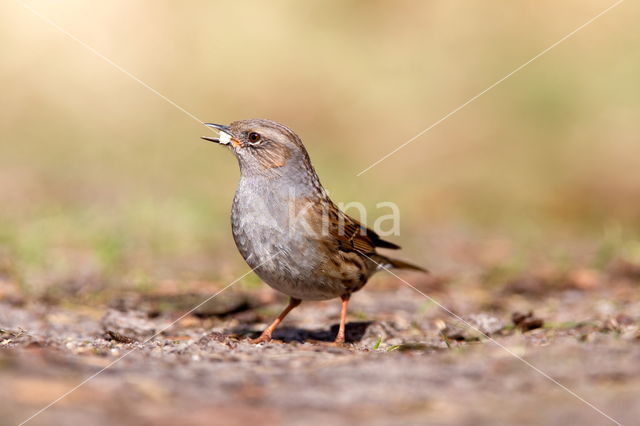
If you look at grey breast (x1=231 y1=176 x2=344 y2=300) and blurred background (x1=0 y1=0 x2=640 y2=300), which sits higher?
blurred background (x1=0 y1=0 x2=640 y2=300)

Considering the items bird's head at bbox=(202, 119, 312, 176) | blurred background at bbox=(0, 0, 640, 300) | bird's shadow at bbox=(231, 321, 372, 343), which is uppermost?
blurred background at bbox=(0, 0, 640, 300)

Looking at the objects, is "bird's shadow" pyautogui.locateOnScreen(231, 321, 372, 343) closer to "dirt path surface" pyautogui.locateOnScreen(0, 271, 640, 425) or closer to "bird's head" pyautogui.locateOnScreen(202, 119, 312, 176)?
"dirt path surface" pyautogui.locateOnScreen(0, 271, 640, 425)

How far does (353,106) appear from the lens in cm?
1802

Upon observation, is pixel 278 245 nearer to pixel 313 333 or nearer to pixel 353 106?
pixel 313 333

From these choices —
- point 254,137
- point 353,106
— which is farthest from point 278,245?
point 353,106

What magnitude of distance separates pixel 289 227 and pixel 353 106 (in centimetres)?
1272

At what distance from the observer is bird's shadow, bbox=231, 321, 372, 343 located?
589 cm

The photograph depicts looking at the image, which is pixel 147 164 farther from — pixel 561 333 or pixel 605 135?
pixel 561 333

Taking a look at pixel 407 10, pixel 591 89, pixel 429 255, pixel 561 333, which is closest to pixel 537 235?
pixel 429 255

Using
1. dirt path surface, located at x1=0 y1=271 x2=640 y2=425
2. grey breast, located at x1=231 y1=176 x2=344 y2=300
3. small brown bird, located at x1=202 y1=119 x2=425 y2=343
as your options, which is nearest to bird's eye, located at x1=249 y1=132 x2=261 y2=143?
small brown bird, located at x1=202 y1=119 x2=425 y2=343

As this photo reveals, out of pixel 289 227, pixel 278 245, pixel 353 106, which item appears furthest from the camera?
pixel 353 106

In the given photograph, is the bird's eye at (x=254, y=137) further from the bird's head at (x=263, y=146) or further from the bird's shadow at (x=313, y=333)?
the bird's shadow at (x=313, y=333)

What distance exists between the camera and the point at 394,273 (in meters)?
8.77

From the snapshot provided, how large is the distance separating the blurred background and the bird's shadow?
4.37 metres
